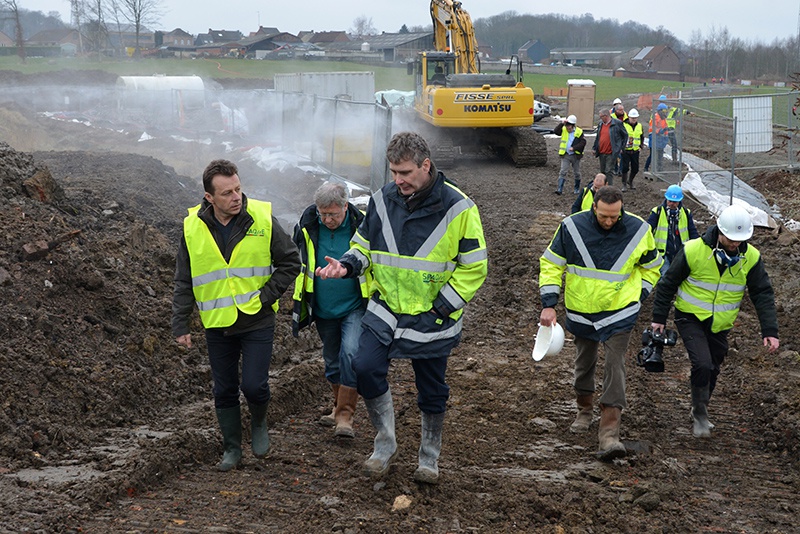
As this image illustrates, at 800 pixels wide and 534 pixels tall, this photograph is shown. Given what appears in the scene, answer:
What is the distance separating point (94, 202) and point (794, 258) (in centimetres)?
949

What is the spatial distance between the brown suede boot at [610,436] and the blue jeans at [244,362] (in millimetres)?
Answer: 2298

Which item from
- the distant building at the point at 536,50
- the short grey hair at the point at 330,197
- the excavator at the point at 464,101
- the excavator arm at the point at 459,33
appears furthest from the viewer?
the distant building at the point at 536,50

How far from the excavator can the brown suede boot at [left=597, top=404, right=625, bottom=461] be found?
52.1 feet

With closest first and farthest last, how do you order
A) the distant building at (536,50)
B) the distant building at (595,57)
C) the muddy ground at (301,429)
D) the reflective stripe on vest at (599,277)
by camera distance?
the muddy ground at (301,429), the reflective stripe on vest at (599,277), the distant building at (595,57), the distant building at (536,50)

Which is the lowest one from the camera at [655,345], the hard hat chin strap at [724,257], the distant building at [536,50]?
the camera at [655,345]

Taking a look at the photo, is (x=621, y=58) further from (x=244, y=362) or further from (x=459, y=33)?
(x=244, y=362)

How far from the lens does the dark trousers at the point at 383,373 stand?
4.97m

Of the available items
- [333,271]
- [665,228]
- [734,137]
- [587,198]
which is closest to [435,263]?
[333,271]

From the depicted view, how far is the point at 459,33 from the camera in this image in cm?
2361

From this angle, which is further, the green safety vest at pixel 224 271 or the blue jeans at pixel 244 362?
the blue jeans at pixel 244 362

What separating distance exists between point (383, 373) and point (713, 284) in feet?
9.17

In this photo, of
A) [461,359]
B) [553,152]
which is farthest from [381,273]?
[553,152]

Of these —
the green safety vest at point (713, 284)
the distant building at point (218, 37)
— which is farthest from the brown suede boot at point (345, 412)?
the distant building at point (218, 37)

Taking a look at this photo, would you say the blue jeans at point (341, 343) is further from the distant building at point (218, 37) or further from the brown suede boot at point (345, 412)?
the distant building at point (218, 37)
